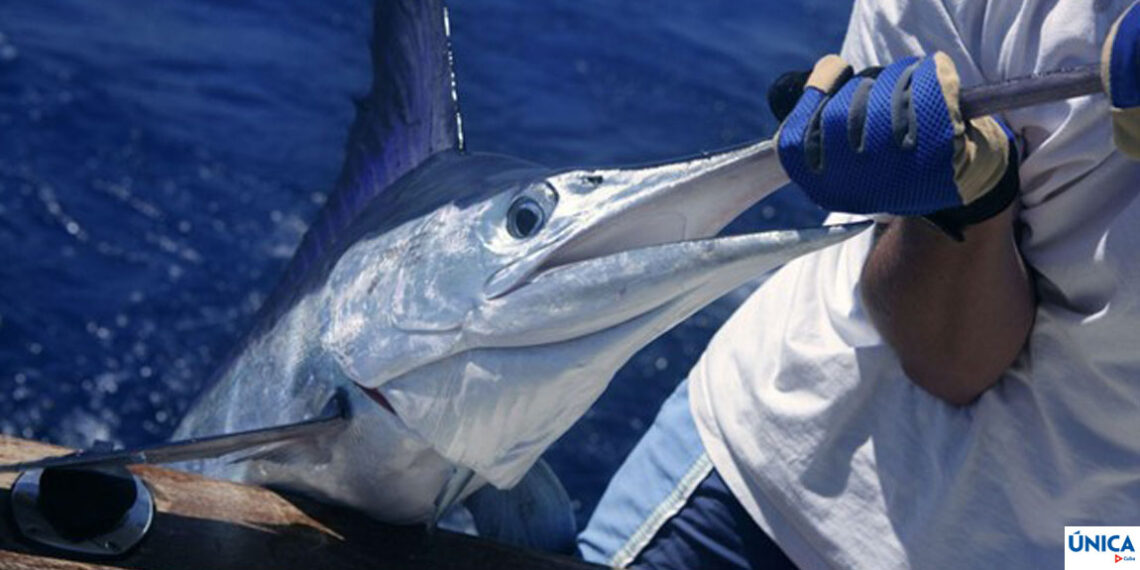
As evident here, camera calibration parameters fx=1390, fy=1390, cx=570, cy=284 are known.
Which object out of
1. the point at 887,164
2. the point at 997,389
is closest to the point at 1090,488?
the point at 997,389

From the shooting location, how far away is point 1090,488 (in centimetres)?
167

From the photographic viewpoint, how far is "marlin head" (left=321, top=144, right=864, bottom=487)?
4.82 feet

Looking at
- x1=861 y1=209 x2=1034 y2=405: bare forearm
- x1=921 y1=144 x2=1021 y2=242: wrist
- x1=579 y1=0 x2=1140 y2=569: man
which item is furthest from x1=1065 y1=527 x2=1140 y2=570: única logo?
x1=921 y1=144 x2=1021 y2=242: wrist

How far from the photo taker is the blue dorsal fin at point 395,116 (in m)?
2.20

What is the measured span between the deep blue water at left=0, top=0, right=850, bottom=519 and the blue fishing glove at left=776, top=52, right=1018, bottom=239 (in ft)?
7.23

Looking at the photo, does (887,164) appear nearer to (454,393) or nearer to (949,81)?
(949,81)

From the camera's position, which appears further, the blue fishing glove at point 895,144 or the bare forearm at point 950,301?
the bare forearm at point 950,301

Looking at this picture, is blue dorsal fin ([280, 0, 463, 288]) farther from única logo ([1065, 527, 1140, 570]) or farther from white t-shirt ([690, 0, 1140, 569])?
única logo ([1065, 527, 1140, 570])

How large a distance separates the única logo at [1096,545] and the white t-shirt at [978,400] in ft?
0.05

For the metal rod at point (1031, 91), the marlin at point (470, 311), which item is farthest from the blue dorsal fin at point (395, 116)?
the metal rod at point (1031, 91)

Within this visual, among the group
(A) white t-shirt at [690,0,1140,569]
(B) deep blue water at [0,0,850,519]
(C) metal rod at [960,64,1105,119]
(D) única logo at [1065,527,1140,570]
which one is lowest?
(B) deep blue water at [0,0,850,519]

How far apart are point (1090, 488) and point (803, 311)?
451 millimetres

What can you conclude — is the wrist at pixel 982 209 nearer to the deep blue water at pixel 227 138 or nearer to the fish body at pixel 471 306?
the fish body at pixel 471 306

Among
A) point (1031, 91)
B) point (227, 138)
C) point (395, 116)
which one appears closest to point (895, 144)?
point (1031, 91)
